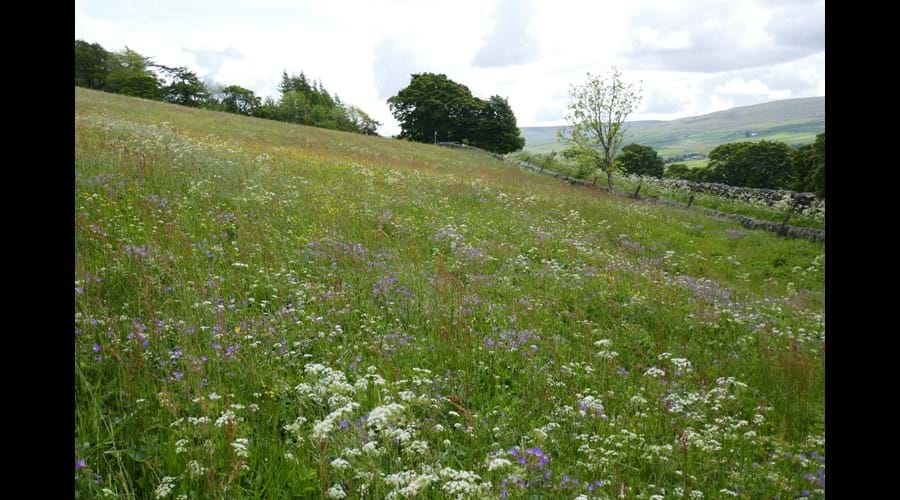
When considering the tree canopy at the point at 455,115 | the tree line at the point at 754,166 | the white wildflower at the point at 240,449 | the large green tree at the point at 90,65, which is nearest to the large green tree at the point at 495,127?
the tree canopy at the point at 455,115

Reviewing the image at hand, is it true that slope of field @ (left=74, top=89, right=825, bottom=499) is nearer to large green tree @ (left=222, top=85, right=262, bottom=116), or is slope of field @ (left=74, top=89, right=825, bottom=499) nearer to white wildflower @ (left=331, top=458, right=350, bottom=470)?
white wildflower @ (left=331, top=458, right=350, bottom=470)

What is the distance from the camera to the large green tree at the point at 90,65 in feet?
204

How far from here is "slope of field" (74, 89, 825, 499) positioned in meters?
3.95

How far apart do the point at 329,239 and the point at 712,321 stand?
265 inches

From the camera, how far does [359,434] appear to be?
4.11m

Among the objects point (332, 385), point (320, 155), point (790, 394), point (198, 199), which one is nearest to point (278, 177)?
point (198, 199)

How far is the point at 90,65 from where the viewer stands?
211ft

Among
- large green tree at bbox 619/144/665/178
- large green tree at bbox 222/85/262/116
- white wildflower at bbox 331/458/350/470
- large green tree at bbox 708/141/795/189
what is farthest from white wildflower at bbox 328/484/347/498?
large green tree at bbox 222/85/262/116

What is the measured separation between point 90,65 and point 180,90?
1130cm

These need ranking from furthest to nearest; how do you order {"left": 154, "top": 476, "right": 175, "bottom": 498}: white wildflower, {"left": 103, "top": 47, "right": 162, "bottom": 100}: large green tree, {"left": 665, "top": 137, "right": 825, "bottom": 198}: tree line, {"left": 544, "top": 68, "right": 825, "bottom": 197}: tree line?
{"left": 103, "top": 47, "right": 162, "bottom": 100}: large green tree < {"left": 665, "top": 137, "right": 825, "bottom": 198}: tree line < {"left": 544, "top": 68, "right": 825, "bottom": 197}: tree line < {"left": 154, "top": 476, "right": 175, "bottom": 498}: white wildflower

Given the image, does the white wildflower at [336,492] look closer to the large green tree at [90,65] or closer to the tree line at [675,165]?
the tree line at [675,165]

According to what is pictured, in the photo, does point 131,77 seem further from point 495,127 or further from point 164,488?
Answer: point 164,488

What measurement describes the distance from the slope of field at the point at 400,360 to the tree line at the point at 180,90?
2325 inches

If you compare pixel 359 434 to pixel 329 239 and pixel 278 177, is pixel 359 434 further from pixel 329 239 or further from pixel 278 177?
pixel 278 177
